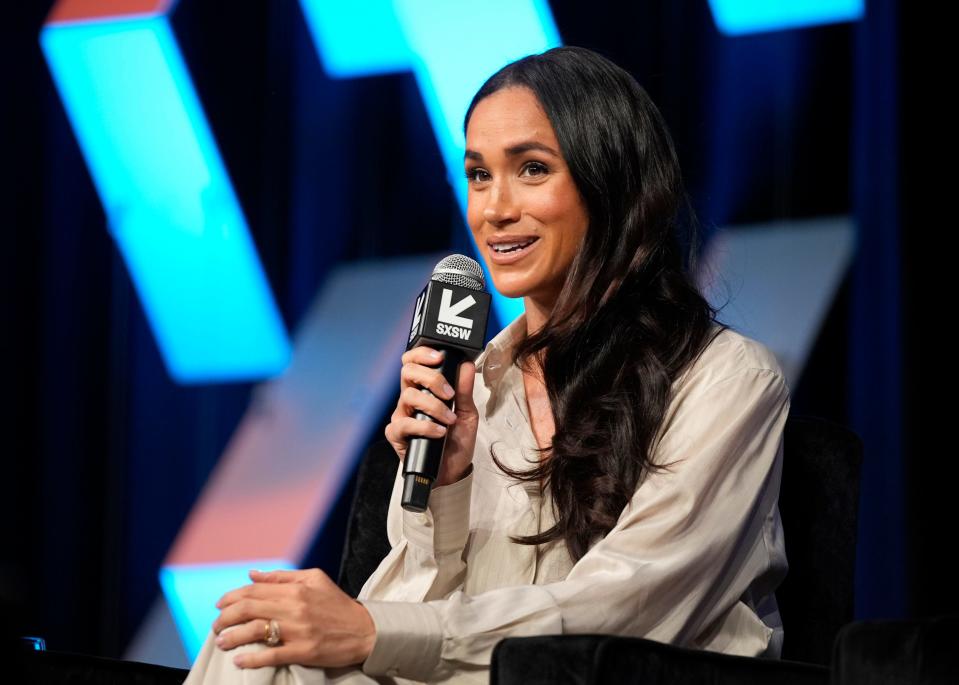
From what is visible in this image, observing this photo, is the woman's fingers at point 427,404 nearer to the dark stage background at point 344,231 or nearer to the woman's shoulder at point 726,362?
the woman's shoulder at point 726,362

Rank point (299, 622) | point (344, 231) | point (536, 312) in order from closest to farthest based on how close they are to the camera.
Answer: point (299, 622) → point (536, 312) → point (344, 231)

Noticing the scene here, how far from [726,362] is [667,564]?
0.97ft

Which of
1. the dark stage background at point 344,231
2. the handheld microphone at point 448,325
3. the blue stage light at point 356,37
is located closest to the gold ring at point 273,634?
the handheld microphone at point 448,325

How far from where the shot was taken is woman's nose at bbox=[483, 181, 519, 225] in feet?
5.57

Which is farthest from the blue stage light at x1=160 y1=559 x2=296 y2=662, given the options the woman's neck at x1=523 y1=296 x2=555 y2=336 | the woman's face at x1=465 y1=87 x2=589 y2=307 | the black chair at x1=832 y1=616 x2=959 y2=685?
the black chair at x1=832 y1=616 x2=959 y2=685

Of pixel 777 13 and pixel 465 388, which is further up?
pixel 777 13

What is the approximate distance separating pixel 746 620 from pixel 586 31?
1.68 metres

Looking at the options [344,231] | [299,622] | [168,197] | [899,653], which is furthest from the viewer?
[168,197]

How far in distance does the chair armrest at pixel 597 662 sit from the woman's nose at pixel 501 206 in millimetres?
676

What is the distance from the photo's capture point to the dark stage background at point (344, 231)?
2.49 m

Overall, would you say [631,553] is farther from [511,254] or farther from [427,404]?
[511,254]

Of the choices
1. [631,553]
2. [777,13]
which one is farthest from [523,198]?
[777,13]

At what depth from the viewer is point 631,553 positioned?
140 cm

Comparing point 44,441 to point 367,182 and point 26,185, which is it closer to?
point 26,185
